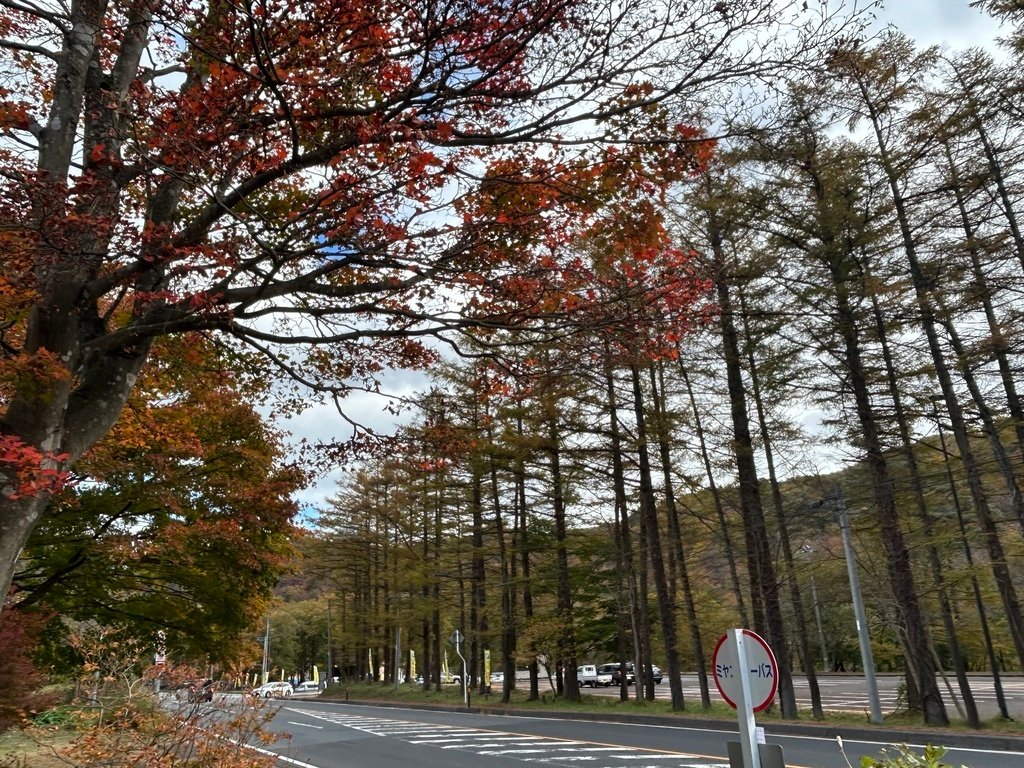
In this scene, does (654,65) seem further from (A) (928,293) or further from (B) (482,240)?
(A) (928,293)

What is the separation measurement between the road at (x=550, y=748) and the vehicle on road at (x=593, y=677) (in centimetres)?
3023

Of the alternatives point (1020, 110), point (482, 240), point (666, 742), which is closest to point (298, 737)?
point (666, 742)

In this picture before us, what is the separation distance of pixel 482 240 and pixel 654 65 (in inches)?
67.7

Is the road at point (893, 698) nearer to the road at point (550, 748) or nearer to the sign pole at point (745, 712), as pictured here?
the road at point (550, 748)

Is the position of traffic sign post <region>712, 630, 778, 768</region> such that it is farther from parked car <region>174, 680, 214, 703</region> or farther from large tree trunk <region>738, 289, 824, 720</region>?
large tree trunk <region>738, 289, 824, 720</region>

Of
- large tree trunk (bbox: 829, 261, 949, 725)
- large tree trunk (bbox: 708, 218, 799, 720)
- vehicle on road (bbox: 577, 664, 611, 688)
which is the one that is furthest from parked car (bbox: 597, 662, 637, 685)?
large tree trunk (bbox: 829, 261, 949, 725)

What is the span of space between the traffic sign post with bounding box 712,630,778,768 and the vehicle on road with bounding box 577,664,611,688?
150ft

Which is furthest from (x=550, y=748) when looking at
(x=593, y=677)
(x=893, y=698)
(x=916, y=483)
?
(x=593, y=677)

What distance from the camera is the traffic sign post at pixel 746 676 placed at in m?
4.30

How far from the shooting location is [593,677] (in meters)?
48.3

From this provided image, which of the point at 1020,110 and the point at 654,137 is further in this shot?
the point at 1020,110

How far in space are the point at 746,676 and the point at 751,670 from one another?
6cm

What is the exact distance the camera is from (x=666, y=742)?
42.5 feet

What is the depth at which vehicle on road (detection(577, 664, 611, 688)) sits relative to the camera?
47.1 metres
